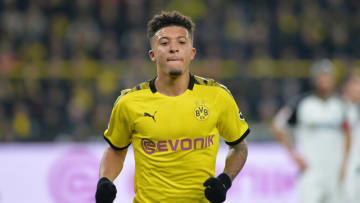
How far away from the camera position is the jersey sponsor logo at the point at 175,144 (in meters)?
3.97

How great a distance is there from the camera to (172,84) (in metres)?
4.06

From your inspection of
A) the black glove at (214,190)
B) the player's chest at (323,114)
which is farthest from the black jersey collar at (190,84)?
the player's chest at (323,114)

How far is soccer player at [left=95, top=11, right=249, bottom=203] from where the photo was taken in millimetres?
3959

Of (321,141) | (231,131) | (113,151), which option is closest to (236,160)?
(231,131)

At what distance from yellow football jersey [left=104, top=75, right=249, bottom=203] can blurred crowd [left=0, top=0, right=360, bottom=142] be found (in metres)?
7.38

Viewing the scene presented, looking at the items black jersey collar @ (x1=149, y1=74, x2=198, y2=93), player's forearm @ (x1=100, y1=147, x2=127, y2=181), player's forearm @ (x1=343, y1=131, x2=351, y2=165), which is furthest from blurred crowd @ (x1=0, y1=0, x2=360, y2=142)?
black jersey collar @ (x1=149, y1=74, x2=198, y2=93)

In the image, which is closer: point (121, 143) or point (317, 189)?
point (121, 143)

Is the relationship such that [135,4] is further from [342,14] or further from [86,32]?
[342,14]

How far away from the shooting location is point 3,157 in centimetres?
923

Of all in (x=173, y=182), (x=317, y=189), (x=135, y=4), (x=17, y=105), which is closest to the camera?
(x=173, y=182)

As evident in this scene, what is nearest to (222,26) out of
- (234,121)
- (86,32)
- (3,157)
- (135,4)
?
(135,4)

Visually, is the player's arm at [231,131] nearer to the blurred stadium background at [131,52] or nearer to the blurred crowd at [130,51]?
the blurred stadium background at [131,52]

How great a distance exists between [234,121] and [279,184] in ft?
18.5

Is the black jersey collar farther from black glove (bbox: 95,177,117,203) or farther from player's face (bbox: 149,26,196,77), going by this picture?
black glove (bbox: 95,177,117,203)
